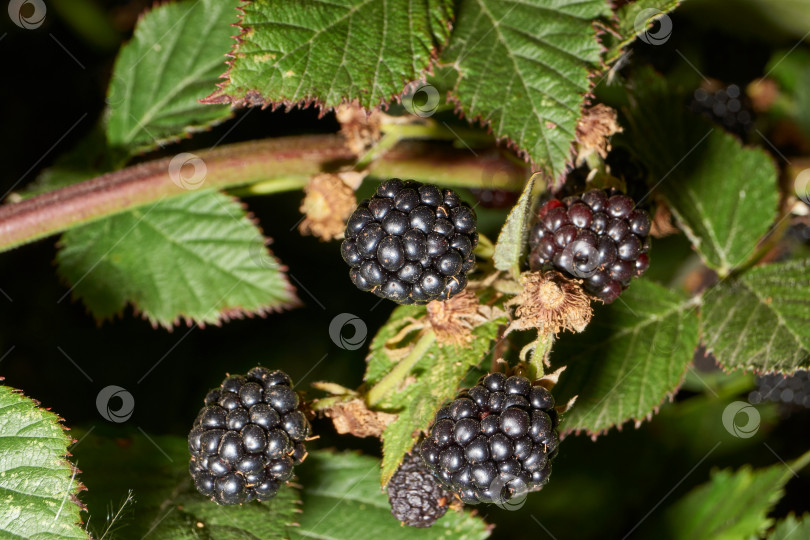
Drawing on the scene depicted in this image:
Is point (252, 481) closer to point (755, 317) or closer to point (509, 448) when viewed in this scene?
point (509, 448)

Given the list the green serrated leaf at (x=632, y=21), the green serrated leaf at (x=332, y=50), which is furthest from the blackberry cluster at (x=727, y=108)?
the green serrated leaf at (x=332, y=50)

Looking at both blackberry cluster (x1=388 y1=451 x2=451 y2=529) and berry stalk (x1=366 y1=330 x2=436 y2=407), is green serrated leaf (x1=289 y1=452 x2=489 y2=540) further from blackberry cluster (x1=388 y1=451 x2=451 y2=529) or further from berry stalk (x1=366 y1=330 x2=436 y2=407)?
berry stalk (x1=366 y1=330 x2=436 y2=407)


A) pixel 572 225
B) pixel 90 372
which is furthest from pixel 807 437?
pixel 90 372

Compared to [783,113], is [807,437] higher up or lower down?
lower down

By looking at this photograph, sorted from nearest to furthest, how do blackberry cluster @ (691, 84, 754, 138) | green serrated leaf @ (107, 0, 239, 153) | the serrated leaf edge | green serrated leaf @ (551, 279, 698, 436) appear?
the serrated leaf edge
green serrated leaf @ (551, 279, 698, 436)
green serrated leaf @ (107, 0, 239, 153)
blackberry cluster @ (691, 84, 754, 138)

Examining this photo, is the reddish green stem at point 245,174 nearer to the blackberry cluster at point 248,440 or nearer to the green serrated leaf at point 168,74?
the green serrated leaf at point 168,74

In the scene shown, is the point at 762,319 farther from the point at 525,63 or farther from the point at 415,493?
the point at 415,493

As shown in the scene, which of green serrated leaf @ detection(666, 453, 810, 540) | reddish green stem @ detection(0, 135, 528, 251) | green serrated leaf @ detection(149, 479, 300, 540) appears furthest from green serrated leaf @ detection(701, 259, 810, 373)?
green serrated leaf @ detection(149, 479, 300, 540)
